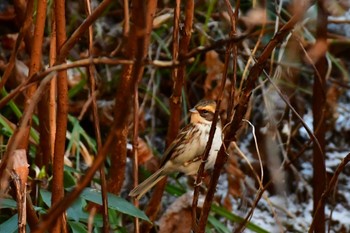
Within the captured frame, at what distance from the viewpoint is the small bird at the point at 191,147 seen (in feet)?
9.05

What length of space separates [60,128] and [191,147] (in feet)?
3.56

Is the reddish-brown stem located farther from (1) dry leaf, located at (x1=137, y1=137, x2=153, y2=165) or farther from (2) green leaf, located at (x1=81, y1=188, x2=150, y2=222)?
(1) dry leaf, located at (x1=137, y1=137, x2=153, y2=165)

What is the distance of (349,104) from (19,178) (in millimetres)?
2678

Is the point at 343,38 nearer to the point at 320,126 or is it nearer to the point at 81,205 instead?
the point at 320,126

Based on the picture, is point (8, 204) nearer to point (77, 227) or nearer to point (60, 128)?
point (77, 227)

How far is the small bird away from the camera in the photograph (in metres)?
2.76

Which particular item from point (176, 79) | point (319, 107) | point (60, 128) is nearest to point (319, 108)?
point (319, 107)

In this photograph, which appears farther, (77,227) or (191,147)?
(191,147)

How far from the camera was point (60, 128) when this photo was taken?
5.95ft

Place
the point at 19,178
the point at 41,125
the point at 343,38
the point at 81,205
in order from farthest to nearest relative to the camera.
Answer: the point at 343,38 → the point at 41,125 → the point at 81,205 → the point at 19,178

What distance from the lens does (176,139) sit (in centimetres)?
271

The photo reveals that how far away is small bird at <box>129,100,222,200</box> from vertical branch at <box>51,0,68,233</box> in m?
0.85

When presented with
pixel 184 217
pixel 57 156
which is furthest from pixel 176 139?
pixel 57 156

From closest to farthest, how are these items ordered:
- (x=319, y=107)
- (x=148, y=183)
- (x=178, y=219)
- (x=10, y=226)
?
(x=10, y=226)
(x=319, y=107)
(x=148, y=183)
(x=178, y=219)
